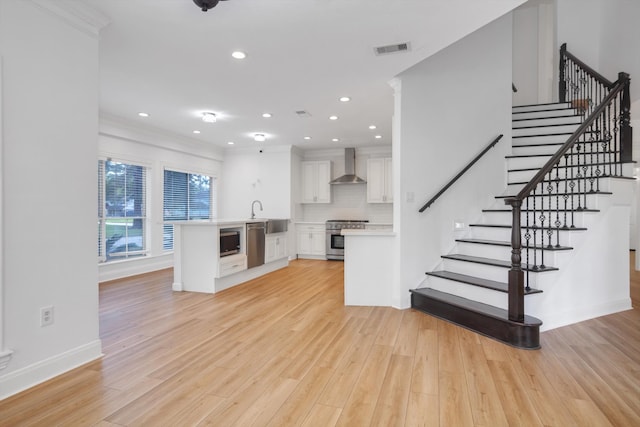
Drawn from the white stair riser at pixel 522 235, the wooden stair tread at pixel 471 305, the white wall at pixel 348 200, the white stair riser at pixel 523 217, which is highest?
the white wall at pixel 348 200

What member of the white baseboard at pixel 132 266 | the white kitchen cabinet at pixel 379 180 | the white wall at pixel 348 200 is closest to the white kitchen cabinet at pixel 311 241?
the white wall at pixel 348 200

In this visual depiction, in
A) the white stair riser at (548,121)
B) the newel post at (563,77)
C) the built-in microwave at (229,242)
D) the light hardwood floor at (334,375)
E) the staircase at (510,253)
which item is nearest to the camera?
the light hardwood floor at (334,375)

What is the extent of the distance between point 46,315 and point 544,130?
6.27 m

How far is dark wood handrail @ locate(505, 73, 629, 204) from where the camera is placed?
286cm

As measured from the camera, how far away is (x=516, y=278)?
110 inches

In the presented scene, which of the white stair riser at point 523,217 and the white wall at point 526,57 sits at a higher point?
the white wall at point 526,57

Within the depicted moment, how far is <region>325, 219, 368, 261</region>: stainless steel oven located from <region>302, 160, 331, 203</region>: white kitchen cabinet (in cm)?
73

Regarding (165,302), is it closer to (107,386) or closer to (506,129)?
(107,386)

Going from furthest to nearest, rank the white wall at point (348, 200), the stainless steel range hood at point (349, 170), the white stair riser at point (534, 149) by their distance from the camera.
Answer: the white wall at point (348, 200), the stainless steel range hood at point (349, 170), the white stair riser at point (534, 149)

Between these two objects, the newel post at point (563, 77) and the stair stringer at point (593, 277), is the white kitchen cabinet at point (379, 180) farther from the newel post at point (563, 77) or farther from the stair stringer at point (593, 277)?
the stair stringer at point (593, 277)

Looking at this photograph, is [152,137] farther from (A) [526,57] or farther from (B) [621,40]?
(B) [621,40]

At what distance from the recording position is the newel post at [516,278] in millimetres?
2773

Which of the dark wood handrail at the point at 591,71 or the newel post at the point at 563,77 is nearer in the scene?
the dark wood handrail at the point at 591,71

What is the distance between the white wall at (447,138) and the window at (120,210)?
475cm
